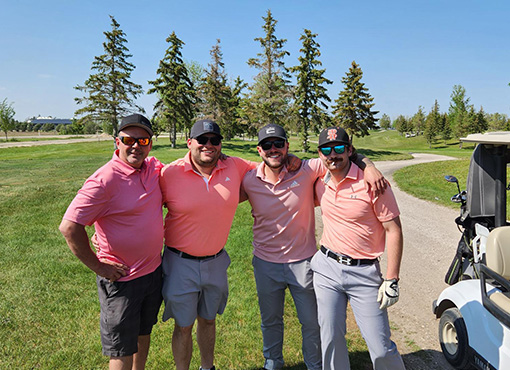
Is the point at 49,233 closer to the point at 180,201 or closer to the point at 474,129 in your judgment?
the point at 180,201

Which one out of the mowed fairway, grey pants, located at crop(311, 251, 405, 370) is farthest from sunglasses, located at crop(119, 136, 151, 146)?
the mowed fairway

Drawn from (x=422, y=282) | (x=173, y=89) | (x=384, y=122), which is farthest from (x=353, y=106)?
(x=384, y=122)

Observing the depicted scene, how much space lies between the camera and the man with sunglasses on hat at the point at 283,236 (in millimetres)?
3426

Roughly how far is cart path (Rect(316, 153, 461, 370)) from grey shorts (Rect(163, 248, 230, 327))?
246cm

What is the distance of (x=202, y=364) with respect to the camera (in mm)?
3570

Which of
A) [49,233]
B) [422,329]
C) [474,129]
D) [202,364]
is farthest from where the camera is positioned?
[474,129]

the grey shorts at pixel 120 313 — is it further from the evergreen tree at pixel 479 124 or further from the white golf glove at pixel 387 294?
the evergreen tree at pixel 479 124

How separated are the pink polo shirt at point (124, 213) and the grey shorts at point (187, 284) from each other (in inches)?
9.4

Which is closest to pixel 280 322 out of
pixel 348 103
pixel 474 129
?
pixel 348 103

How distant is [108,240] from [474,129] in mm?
66271

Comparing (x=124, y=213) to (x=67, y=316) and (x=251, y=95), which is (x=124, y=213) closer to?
(x=67, y=316)

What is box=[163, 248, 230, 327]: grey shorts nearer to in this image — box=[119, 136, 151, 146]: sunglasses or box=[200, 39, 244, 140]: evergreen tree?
box=[119, 136, 151, 146]: sunglasses

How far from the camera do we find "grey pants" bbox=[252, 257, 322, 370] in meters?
3.41

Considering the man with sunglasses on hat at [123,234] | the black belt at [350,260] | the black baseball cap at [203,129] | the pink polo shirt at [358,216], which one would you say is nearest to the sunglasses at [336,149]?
the pink polo shirt at [358,216]
